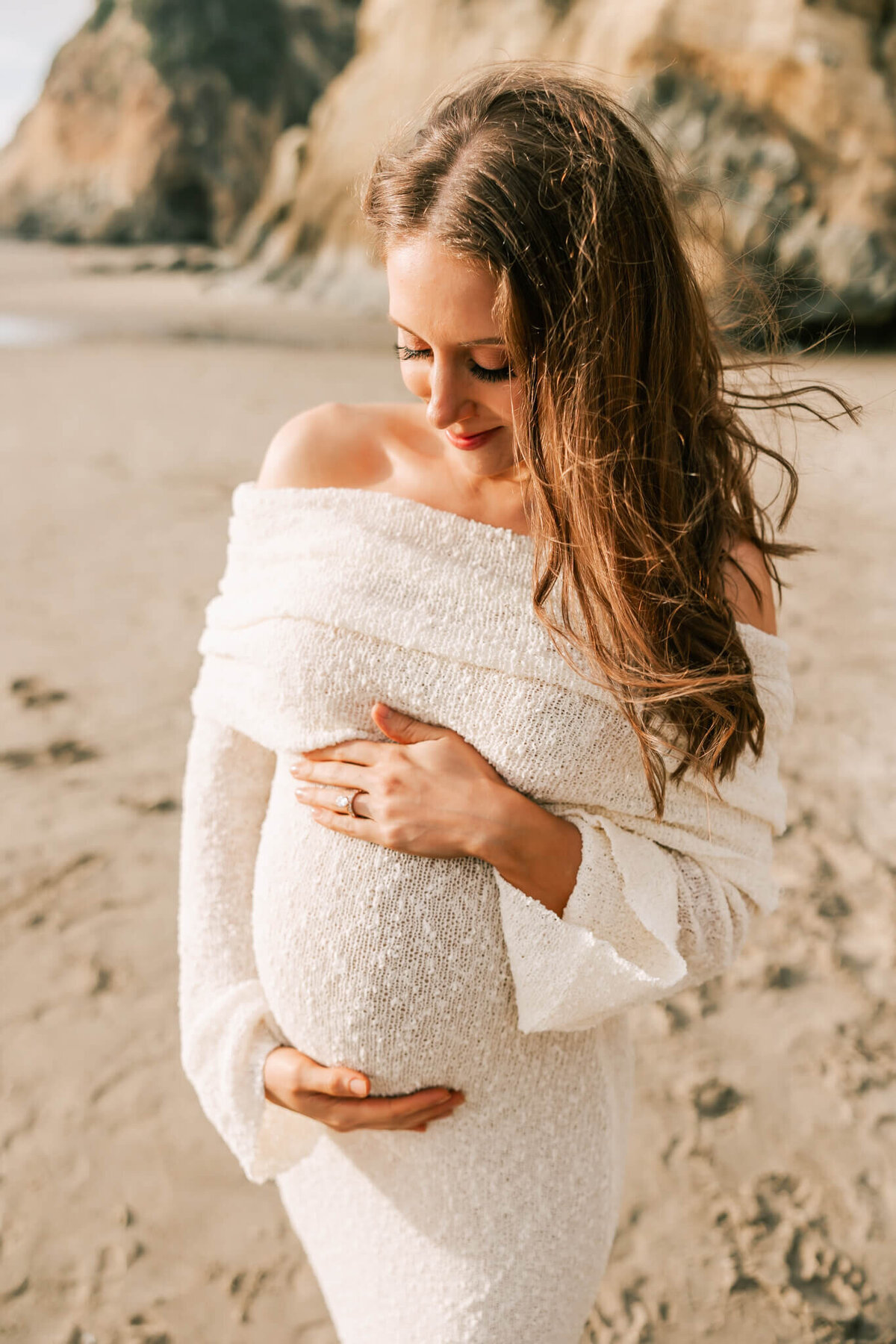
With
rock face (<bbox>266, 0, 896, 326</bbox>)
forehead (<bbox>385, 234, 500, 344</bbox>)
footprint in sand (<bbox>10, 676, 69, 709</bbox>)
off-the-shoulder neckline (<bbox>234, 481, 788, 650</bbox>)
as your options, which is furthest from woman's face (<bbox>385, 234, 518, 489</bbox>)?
rock face (<bbox>266, 0, 896, 326</bbox>)

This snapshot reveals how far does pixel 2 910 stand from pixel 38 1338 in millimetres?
1295

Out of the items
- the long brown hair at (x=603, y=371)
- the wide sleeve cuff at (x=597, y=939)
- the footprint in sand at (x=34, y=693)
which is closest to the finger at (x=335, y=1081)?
the wide sleeve cuff at (x=597, y=939)

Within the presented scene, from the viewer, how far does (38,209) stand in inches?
1455

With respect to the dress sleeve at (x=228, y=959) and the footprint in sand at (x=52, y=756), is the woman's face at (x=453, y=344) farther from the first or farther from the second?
the footprint in sand at (x=52, y=756)

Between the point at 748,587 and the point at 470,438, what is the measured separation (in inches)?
16.7

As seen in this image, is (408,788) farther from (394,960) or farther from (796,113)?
(796,113)

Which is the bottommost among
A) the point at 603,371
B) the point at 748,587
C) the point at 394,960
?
the point at 394,960

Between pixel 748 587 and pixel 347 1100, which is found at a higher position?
pixel 748 587

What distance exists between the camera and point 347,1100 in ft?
4.10

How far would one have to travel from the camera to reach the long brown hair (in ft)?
3.60

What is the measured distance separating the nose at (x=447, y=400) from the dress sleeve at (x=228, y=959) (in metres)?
0.55

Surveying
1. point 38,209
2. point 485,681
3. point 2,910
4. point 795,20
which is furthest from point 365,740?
point 38,209

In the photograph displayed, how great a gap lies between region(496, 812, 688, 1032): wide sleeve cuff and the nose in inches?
20.2

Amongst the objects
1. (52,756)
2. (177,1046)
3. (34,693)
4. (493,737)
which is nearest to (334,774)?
(493,737)
